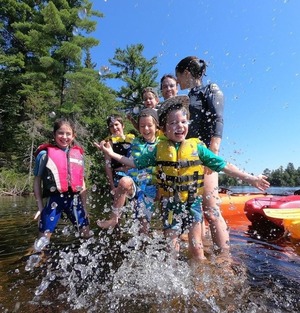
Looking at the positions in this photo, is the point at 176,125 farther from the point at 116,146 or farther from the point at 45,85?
the point at 45,85

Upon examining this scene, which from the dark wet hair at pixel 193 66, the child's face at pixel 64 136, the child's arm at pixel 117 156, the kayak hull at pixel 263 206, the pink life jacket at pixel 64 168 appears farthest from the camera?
the kayak hull at pixel 263 206

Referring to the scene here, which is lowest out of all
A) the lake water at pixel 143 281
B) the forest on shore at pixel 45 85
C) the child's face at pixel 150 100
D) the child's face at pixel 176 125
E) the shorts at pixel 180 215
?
the lake water at pixel 143 281

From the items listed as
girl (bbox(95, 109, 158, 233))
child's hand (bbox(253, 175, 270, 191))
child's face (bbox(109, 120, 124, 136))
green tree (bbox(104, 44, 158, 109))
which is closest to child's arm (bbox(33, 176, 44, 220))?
girl (bbox(95, 109, 158, 233))

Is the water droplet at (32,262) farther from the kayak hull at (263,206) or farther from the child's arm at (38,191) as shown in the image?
the kayak hull at (263,206)

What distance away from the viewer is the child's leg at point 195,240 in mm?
3034

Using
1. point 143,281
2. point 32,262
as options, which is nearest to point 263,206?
point 143,281

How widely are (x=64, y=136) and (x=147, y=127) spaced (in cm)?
111

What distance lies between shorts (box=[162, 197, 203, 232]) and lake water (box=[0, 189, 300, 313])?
13.9 inches

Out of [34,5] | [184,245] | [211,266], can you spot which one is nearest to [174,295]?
[211,266]

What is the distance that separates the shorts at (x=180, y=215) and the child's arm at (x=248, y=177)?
17.6 inches

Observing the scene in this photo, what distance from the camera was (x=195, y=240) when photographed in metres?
3.06

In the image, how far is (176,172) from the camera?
3.09m

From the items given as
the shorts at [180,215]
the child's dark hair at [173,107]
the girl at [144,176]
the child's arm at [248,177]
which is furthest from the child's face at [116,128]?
the child's arm at [248,177]

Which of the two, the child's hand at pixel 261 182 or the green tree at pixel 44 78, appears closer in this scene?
the child's hand at pixel 261 182
